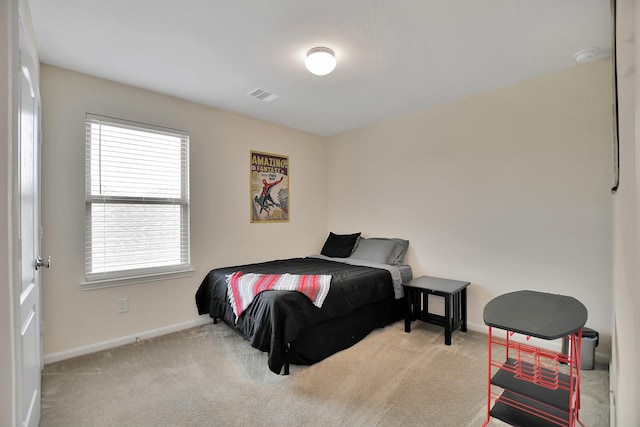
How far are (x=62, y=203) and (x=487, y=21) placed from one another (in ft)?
11.6

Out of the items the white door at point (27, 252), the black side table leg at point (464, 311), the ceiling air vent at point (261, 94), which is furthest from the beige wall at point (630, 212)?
the ceiling air vent at point (261, 94)

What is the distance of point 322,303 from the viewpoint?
256cm

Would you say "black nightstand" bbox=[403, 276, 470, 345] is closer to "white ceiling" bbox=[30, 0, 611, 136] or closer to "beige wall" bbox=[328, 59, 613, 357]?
"beige wall" bbox=[328, 59, 613, 357]

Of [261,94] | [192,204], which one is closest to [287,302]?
[192,204]

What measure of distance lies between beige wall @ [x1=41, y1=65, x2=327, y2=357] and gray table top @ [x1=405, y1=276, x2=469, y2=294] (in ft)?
5.99

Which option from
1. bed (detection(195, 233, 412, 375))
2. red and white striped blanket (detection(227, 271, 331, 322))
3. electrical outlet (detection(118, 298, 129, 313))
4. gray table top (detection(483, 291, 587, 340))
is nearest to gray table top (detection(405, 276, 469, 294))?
bed (detection(195, 233, 412, 375))

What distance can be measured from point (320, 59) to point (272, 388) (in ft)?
7.88

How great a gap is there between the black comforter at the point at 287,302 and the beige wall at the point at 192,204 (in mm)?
310

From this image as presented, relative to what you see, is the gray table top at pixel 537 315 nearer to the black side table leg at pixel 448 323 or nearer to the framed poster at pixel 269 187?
the black side table leg at pixel 448 323

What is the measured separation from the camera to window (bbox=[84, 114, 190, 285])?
2.77 metres

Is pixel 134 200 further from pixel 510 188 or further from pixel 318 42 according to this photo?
pixel 510 188

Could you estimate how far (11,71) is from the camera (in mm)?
1215

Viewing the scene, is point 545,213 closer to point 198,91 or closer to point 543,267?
point 543,267

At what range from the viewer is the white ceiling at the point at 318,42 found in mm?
1876
